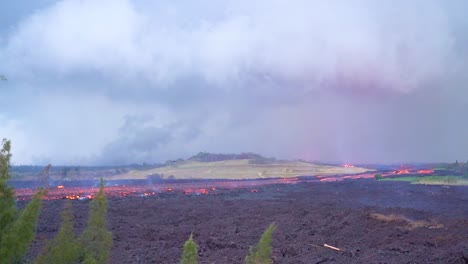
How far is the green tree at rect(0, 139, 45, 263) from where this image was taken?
606 cm

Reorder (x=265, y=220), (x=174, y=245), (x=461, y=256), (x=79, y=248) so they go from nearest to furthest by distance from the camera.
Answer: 1. (x=79, y=248)
2. (x=461, y=256)
3. (x=174, y=245)
4. (x=265, y=220)

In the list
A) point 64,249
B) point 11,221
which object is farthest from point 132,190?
point 11,221

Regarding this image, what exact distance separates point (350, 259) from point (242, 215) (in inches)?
542

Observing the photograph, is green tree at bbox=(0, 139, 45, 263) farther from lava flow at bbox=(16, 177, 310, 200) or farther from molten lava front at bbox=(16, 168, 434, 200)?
lava flow at bbox=(16, 177, 310, 200)

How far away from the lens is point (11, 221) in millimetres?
6293

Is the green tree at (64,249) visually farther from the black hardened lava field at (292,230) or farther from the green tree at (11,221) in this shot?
the black hardened lava field at (292,230)

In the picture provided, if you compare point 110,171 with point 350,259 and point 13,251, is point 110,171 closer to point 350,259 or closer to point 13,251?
point 350,259

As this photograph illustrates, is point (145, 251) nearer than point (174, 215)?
Yes

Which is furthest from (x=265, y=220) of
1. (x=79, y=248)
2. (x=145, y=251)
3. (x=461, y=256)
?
(x=79, y=248)

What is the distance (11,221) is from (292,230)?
18384 mm

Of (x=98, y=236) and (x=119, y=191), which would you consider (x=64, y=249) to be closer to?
(x=98, y=236)

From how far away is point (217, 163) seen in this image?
106 m

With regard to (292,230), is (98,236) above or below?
above

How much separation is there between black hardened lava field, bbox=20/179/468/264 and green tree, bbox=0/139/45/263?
1092 cm
